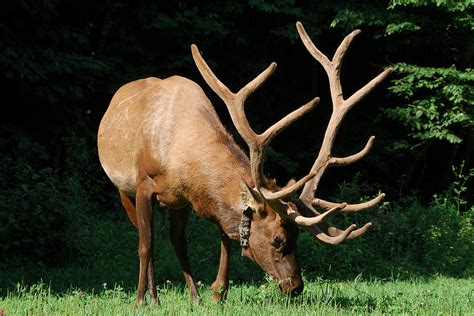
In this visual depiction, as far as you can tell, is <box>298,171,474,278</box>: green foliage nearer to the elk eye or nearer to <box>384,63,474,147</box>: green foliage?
<box>384,63,474,147</box>: green foliage

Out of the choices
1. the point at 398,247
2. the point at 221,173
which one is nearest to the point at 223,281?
the point at 221,173

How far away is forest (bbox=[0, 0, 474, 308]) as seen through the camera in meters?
10.8

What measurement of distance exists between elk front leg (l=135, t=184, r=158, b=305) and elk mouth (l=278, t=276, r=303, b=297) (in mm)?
1249

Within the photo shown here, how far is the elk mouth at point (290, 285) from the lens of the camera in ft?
21.2

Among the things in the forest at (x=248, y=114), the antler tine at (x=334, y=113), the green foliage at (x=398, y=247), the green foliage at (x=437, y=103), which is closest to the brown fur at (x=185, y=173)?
the antler tine at (x=334, y=113)

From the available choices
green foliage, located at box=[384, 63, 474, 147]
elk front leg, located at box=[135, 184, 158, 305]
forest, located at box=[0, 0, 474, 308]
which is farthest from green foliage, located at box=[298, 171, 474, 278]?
elk front leg, located at box=[135, 184, 158, 305]

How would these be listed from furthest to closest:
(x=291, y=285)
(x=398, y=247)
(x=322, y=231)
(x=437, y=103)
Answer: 1. (x=437, y=103)
2. (x=398, y=247)
3. (x=322, y=231)
4. (x=291, y=285)

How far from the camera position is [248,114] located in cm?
1662

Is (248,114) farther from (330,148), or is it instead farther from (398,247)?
(330,148)

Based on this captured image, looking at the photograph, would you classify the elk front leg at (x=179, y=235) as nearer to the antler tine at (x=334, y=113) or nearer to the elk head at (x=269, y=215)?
the elk head at (x=269, y=215)

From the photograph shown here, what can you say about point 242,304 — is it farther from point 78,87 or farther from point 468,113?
point 468,113

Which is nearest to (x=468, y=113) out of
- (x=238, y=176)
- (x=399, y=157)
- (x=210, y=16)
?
(x=399, y=157)

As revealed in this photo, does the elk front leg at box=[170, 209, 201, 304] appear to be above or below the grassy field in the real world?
above

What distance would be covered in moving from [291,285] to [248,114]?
1029 cm
